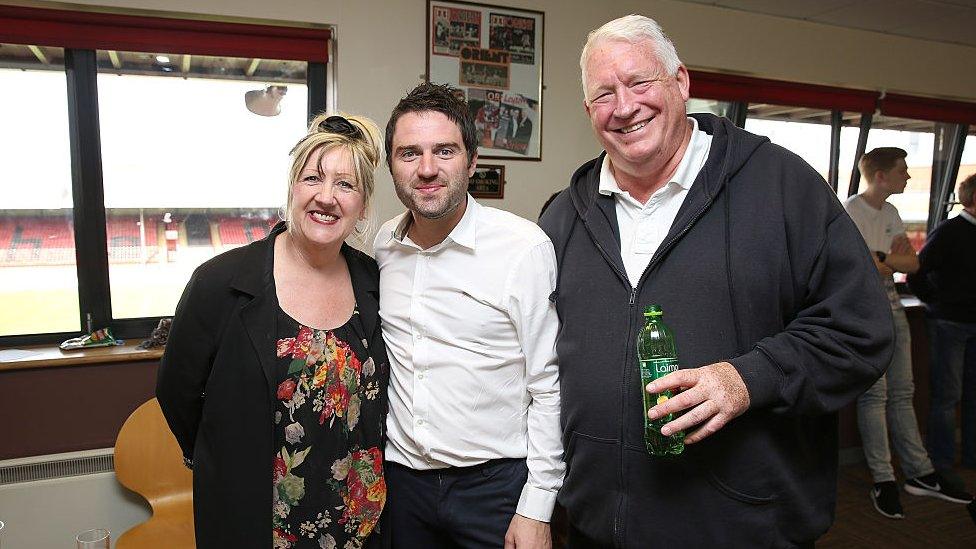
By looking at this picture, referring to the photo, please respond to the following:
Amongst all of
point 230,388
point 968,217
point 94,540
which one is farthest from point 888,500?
point 94,540

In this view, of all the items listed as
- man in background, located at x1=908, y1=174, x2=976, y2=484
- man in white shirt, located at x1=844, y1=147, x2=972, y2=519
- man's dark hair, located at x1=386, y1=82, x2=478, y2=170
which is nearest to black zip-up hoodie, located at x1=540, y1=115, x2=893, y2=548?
man's dark hair, located at x1=386, y1=82, x2=478, y2=170

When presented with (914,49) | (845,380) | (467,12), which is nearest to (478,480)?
(845,380)

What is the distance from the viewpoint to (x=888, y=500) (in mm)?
3742

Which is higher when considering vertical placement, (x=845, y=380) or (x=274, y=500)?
(x=845, y=380)

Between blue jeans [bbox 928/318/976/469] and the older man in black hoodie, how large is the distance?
3.62 meters

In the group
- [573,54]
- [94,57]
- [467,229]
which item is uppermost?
[573,54]

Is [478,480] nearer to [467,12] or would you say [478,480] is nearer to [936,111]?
[467,12]

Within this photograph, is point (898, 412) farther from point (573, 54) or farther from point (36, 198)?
point (36, 198)

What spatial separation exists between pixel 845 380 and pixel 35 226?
337cm

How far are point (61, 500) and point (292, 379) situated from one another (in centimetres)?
217

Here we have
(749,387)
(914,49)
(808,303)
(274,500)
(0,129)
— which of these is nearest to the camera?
(749,387)

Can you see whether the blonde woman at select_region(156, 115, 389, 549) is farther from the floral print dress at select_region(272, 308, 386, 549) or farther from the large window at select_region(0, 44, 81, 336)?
the large window at select_region(0, 44, 81, 336)

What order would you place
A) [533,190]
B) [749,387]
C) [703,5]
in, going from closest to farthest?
[749,387], [533,190], [703,5]

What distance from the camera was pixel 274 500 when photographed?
1491mm
